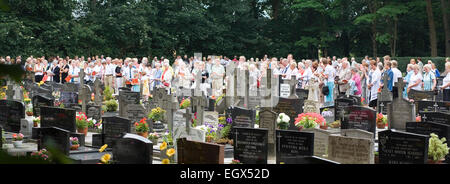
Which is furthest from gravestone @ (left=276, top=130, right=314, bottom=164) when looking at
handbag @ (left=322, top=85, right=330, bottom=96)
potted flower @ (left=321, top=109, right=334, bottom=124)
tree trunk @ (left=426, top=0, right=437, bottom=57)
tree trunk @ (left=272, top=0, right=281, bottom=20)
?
tree trunk @ (left=272, top=0, right=281, bottom=20)

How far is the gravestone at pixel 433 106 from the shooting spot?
15.5 meters

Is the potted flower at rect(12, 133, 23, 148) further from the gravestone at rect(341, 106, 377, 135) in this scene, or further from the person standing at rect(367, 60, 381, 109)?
the person standing at rect(367, 60, 381, 109)

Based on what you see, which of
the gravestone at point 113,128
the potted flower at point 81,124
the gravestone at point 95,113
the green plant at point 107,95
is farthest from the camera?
the green plant at point 107,95

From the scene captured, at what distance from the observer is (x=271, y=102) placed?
53.8 feet

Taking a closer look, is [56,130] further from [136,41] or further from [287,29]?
[287,29]

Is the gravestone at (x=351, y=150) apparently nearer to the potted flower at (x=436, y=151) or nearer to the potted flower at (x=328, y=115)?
the potted flower at (x=436, y=151)

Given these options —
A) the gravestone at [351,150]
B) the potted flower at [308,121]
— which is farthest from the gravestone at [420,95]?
the gravestone at [351,150]

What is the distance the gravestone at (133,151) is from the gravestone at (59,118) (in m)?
4.37

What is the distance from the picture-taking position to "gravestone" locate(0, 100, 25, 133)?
1406 cm

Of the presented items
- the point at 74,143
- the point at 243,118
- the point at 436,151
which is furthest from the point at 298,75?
the point at 436,151

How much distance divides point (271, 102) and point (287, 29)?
41.7 meters

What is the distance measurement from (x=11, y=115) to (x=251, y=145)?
747 cm

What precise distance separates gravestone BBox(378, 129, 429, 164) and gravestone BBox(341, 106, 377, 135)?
12.3ft
